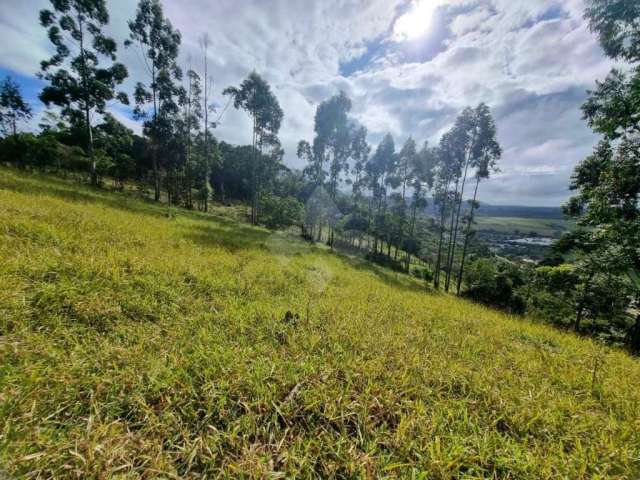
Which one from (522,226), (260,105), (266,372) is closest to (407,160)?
(260,105)

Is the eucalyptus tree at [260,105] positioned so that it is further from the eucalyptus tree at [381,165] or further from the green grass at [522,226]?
the green grass at [522,226]

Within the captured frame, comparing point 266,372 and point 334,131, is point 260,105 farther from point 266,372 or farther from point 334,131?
point 266,372

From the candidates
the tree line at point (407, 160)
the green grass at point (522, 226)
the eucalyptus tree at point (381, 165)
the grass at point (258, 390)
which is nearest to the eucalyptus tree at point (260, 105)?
the tree line at point (407, 160)

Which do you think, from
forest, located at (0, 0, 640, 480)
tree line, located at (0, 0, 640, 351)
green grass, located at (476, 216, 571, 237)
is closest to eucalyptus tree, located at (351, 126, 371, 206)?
tree line, located at (0, 0, 640, 351)

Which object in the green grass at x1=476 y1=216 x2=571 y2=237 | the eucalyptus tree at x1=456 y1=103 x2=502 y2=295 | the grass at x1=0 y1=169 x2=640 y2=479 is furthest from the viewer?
the green grass at x1=476 y1=216 x2=571 y2=237

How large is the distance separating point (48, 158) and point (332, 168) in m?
26.9

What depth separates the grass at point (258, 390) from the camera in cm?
159

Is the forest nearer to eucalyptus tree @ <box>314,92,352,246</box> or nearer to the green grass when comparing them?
eucalyptus tree @ <box>314,92,352,246</box>

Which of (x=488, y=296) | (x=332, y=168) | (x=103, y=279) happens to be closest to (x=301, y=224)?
(x=332, y=168)

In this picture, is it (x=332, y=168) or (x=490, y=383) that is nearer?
(x=490, y=383)

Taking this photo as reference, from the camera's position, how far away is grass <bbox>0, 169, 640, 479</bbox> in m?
1.59

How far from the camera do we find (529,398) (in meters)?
2.53

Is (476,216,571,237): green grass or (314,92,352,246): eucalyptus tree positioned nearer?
(314,92,352,246): eucalyptus tree

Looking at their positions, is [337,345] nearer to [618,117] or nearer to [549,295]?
[618,117]
